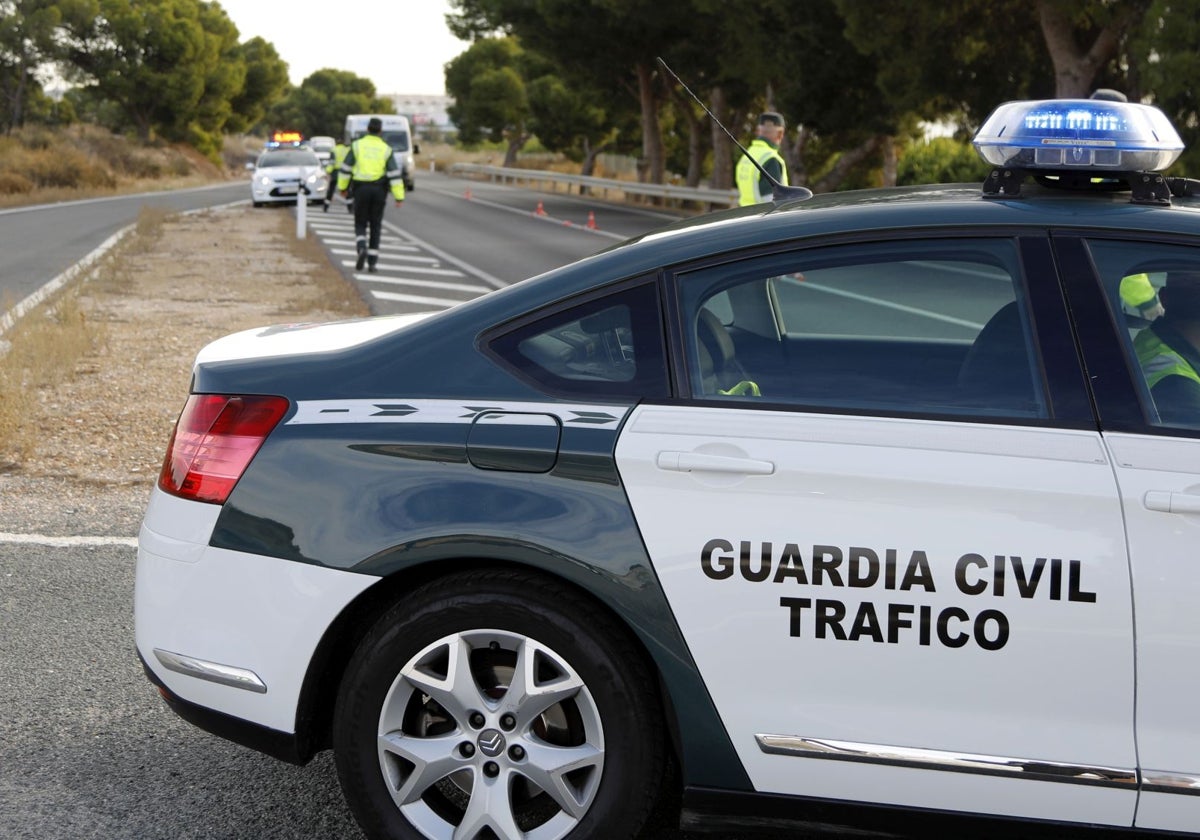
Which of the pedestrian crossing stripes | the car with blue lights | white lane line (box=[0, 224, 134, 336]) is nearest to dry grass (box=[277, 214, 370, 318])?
the pedestrian crossing stripes

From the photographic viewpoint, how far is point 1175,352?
2.99 metres

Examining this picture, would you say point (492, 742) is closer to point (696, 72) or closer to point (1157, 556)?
point (1157, 556)

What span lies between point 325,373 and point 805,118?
3157 centimetres

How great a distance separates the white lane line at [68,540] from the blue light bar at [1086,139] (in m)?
3.97

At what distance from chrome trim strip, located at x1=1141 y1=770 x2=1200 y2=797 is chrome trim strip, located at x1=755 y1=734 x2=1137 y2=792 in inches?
0.9

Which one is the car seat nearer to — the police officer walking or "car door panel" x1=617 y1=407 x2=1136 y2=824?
"car door panel" x1=617 y1=407 x2=1136 y2=824

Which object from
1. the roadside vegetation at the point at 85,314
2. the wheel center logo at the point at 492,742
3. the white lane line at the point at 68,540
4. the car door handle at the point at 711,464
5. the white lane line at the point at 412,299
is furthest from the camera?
the white lane line at the point at 412,299

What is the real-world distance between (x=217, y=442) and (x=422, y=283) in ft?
45.3

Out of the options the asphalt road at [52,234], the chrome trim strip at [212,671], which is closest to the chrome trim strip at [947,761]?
the chrome trim strip at [212,671]

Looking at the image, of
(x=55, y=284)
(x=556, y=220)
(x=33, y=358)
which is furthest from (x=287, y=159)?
(x=33, y=358)

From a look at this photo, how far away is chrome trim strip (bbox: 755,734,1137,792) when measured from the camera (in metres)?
2.73

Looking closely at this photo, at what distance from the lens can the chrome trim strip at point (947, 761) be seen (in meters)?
2.73

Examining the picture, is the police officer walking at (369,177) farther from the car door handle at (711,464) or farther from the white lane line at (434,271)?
the car door handle at (711,464)

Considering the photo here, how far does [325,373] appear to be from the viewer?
3234 mm
